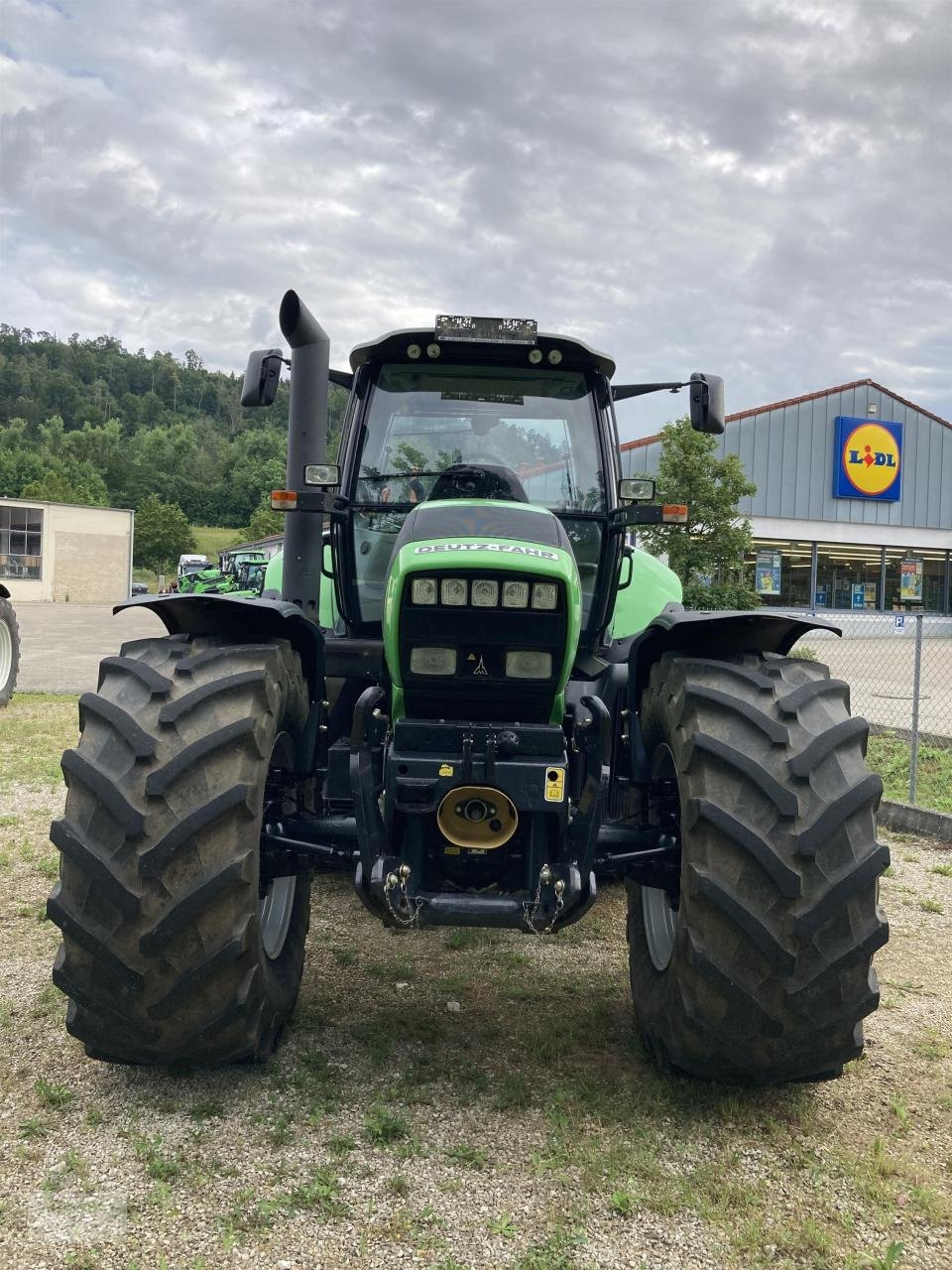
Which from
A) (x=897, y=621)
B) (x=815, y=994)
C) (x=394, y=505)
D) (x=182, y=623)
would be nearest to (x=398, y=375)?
(x=394, y=505)

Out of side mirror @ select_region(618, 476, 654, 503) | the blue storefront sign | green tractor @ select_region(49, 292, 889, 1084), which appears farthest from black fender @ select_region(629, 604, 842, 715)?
the blue storefront sign

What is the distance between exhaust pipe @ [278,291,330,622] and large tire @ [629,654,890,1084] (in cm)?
221

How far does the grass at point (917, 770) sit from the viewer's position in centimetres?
831

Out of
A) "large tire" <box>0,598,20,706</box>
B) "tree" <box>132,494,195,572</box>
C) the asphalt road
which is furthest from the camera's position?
"tree" <box>132,494,195,572</box>

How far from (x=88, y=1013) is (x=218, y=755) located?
851 mm

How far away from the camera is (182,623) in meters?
3.46

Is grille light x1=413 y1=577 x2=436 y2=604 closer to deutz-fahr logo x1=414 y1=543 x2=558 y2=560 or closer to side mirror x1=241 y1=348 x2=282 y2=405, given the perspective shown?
deutz-fahr logo x1=414 y1=543 x2=558 y2=560

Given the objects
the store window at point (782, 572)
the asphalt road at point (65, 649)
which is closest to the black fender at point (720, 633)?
the asphalt road at point (65, 649)

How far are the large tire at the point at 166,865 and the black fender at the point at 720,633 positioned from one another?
1.32 meters

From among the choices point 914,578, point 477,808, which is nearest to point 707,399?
point 477,808

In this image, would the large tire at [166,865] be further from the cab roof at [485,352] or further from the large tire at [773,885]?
the cab roof at [485,352]

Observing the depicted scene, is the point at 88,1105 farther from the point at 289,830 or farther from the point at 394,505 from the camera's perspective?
the point at 394,505

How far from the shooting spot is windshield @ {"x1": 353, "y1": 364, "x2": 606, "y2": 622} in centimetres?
448

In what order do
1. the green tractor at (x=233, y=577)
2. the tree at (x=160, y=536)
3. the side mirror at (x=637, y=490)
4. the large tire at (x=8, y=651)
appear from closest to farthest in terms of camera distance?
the side mirror at (x=637, y=490)
the large tire at (x=8, y=651)
the green tractor at (x=233, y=577)
the tree at (x=160, y=536)
